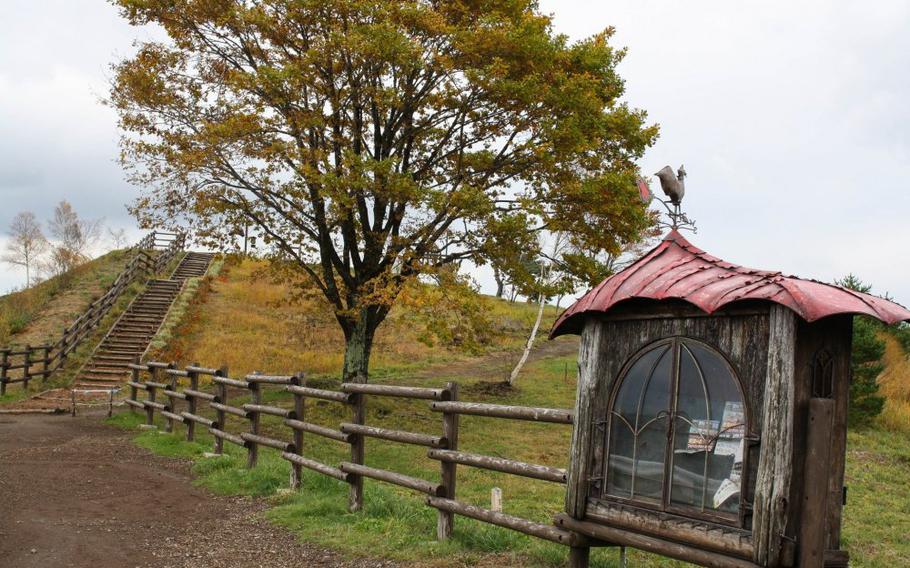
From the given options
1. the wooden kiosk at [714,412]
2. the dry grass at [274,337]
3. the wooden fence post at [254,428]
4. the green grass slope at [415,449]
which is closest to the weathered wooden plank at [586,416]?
the wooden kiosk at [714,412]

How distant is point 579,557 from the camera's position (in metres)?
5.88

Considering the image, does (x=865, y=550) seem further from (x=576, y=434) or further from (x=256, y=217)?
(x=256, y=217)

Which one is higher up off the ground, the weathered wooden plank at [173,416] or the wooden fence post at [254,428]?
the wooden fence post at [254,428]

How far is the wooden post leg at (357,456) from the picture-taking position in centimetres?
893

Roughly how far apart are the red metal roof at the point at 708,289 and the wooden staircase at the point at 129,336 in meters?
22.1

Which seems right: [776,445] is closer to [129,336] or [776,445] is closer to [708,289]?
[708,289]

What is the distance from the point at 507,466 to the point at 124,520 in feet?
16.1

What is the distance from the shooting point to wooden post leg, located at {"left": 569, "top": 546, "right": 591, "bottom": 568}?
5.85 metres

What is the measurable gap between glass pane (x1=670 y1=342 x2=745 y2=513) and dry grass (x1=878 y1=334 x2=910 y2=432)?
17.2 m

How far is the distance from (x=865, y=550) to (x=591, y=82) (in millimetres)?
11628

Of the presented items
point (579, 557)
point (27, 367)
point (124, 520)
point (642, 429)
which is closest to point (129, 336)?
point (27, 367)

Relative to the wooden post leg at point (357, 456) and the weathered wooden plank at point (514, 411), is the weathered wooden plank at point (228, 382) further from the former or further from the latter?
the weathered wooden plank at point (514, 411)

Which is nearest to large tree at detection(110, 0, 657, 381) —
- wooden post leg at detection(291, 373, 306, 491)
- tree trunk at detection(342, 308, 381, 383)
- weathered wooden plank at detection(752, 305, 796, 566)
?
tree trunk at detection(342, 308, 381, 383)

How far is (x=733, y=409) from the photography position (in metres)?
4.70
